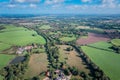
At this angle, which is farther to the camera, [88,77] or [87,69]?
[87,69]

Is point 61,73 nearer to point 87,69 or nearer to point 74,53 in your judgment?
point 87,69

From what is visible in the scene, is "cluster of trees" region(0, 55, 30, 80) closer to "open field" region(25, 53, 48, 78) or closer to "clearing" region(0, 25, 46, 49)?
"open field" region(25, 53, 48, 78)

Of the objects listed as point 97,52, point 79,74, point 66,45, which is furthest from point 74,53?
point 79,74

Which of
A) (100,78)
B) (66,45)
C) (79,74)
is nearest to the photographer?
(100,78)

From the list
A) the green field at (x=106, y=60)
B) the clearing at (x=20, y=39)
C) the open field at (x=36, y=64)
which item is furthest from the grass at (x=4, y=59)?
the green field at (x=106, y=60)

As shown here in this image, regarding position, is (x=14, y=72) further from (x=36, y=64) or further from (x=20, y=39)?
(x=20, y=39)
